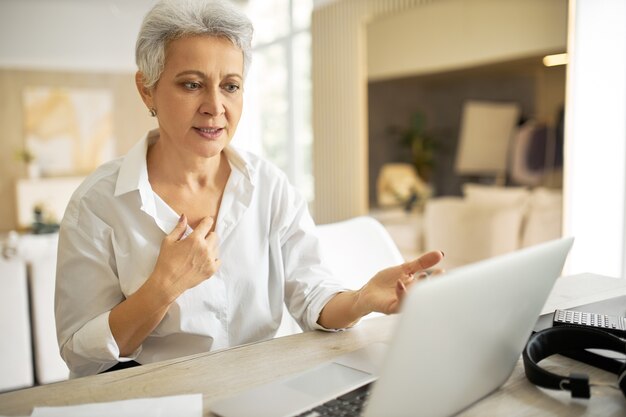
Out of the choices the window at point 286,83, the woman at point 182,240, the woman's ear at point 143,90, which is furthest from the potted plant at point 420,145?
the woman's ear at point 143,90

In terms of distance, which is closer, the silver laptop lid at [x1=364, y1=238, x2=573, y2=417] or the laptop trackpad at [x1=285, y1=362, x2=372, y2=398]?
the silver laptop lid at [x1=364, y1=238, x2=573, y2=417]

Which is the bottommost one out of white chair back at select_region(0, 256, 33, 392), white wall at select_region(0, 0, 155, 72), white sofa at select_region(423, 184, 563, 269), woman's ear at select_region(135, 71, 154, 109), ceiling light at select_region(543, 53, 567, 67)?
white chair back at select_region(0, 256, 33, 392)

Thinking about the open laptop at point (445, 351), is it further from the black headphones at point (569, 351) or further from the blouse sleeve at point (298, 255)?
the blouse sleeve at point (298, 255)

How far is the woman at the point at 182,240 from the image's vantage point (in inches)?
47.0

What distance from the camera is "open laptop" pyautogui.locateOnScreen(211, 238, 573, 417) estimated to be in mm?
626

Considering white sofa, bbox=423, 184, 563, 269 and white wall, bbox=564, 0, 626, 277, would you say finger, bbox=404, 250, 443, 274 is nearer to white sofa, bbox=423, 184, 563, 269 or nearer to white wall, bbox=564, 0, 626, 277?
white wall, bbox=564, 0, 626, 277

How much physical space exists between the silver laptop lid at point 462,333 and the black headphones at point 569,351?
0.05 m

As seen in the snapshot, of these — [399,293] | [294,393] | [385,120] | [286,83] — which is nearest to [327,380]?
[294,393]

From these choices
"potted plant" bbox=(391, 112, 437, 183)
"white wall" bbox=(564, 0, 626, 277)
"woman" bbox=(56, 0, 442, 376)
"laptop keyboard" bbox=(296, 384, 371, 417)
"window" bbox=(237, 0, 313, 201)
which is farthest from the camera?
"window" bbox=(237, 0, 313, 201)

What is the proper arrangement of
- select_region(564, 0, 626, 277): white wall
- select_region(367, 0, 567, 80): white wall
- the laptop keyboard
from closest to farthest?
the laptop keyboard → select_region(564, 0, 626, 277): white wall → select_region(367, 0, 567, 80): white wall

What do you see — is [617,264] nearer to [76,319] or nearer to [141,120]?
[76,319]

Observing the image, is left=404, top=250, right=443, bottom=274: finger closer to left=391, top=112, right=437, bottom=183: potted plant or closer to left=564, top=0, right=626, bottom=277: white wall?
left=564, top=0, right=626, bottom=277: white wall

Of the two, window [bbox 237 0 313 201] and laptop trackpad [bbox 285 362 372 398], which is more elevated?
window [bbox 237 0 313 201]

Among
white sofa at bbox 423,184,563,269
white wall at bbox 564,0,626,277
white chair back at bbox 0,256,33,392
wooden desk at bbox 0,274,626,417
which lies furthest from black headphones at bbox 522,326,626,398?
white chair back at bbox 0,256,33,392
